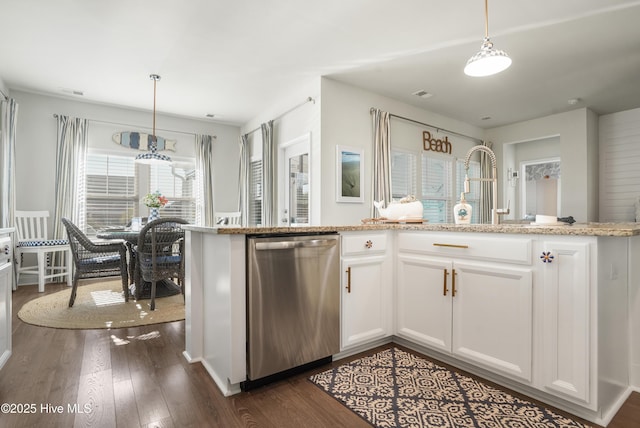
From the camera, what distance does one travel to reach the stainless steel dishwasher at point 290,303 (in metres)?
1.75

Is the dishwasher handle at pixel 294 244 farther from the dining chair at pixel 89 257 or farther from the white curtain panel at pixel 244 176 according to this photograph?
the white curtain panel at pixel 244 176

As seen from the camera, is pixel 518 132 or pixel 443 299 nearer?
pixel 443 299

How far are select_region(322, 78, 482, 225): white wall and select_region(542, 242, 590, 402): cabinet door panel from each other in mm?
2689

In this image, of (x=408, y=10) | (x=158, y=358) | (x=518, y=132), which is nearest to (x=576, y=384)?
(x=158, y=358)

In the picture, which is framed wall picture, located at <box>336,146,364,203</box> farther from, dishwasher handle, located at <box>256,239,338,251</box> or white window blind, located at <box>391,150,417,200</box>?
dishwasher handle, located at <box>256,239,338,251</box>

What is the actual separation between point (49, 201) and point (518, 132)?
7967mm

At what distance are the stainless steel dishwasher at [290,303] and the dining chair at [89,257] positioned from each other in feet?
8.19

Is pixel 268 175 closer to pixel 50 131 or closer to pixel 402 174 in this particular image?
pixel 402 174

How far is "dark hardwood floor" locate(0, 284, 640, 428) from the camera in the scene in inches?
59.5

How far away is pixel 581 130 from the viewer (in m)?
5.20

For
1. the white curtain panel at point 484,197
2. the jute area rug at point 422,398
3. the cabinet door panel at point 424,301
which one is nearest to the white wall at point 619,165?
the white curtain panel at point 484,197

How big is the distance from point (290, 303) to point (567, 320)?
141cm

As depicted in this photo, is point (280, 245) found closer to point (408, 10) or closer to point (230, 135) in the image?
point (408, 10)

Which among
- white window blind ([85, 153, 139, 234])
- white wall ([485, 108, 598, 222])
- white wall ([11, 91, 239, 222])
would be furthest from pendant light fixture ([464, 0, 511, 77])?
white window blind ([85, 153, 139, 234])
